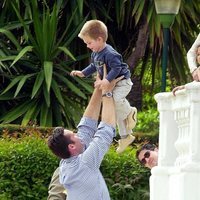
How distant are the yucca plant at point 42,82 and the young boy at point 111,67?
804 cm

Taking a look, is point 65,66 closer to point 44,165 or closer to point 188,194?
point 44,165

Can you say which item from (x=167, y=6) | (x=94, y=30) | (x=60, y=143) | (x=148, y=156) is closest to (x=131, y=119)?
(x=94, y=30)

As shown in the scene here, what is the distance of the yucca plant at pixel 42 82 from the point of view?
17.1 m

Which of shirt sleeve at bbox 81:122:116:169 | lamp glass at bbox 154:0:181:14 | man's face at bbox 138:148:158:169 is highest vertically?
lamp glass at bbox 154:0:181:14

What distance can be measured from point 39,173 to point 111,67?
4.38m

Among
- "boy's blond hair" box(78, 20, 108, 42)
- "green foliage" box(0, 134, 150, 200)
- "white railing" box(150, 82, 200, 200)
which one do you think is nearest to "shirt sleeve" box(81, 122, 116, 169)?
"boy's blond hair" box(78, 20, 108, 42)

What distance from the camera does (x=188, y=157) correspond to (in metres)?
8.56

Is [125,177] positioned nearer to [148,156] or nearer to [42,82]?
[148,156]

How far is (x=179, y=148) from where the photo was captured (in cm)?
898

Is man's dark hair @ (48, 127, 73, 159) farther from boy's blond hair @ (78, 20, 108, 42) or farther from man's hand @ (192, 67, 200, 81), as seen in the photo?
man's hand @ (192, 67, 200, 81)

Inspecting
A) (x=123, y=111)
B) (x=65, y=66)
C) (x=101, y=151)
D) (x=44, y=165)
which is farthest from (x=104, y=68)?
(x=65, y=66)

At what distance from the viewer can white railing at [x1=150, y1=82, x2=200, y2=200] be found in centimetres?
841

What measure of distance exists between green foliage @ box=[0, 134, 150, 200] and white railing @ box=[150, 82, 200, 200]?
2898mm

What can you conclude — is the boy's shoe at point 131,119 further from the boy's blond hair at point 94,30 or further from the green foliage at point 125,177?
the green foliage at point 125,177
